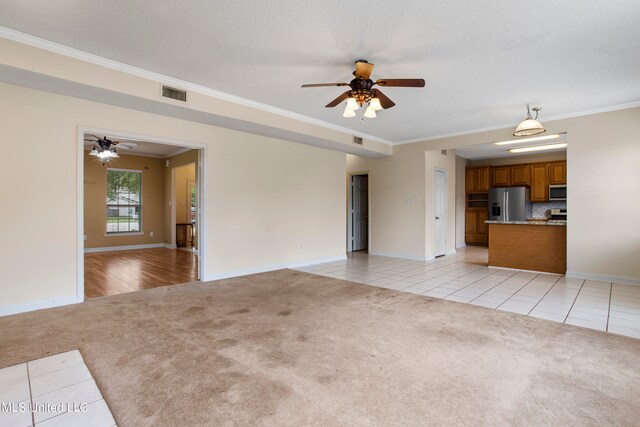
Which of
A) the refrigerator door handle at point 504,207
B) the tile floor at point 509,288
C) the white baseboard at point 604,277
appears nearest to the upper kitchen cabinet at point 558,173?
the refrigerator door handle at point 504,207

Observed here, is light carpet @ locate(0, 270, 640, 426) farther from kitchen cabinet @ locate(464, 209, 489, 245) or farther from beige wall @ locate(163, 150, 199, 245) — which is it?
kitchen cabinet @ locate(464, 209, 489, 245)

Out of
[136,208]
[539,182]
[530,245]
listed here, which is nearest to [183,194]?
[136,208]

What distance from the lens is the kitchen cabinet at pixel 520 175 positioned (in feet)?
29.1

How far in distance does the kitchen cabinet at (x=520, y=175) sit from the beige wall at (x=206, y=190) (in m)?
5.36

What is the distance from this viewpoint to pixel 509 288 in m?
4.55

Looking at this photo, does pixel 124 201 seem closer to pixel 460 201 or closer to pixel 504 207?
pixel 460 201

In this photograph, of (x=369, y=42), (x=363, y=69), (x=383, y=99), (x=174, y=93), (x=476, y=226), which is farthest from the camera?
(x=476, y=226)

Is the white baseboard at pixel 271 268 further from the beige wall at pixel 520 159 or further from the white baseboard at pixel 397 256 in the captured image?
the beige wall at pixel 520 159

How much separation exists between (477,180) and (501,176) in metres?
0.65

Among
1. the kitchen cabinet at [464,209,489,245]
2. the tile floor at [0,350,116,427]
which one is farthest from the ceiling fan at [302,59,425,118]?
the kitchen cabinet at [464,209,489,245]

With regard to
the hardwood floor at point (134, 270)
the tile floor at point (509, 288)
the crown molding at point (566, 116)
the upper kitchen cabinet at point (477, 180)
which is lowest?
the tile floor at point (509, 288)

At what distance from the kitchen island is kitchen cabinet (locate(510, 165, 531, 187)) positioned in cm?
365

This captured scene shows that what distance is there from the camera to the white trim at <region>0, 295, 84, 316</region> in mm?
3345

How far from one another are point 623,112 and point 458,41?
12.3ft
